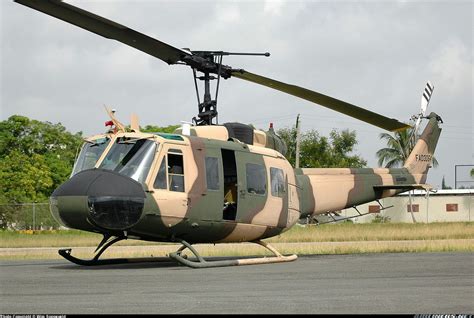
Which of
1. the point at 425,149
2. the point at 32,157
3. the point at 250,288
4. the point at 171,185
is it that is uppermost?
the point at 32,157

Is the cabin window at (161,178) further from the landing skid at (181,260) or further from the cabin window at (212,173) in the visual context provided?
the landing skid at (181,260)

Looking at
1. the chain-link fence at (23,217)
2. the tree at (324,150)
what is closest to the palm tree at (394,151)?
the tree at (324,150)

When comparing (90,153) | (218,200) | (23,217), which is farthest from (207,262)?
(23,217)

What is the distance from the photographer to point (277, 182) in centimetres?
1822

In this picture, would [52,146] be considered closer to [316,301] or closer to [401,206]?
[401,206]

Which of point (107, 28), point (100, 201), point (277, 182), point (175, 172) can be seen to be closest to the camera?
point (107, 28)

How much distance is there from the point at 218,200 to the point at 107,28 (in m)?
4.11

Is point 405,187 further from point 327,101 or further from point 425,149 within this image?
point 327,101

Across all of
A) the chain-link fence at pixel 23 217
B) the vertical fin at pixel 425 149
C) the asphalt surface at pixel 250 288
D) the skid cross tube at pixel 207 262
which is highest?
the vertical fin at pixel 425 149

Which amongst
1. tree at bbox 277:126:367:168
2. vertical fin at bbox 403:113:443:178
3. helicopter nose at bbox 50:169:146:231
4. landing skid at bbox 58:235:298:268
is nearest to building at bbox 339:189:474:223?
tree at bbox 277:126:367:168

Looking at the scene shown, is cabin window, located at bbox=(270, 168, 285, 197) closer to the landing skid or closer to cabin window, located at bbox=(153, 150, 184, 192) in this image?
the landing skid

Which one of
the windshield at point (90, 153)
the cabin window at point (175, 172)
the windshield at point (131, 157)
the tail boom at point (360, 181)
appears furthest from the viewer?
the tail boom at point (360, 181)

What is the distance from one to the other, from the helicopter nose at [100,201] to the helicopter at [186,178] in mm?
17

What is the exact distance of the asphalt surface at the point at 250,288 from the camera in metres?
9.21
